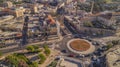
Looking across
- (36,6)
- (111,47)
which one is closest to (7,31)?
(36,6)

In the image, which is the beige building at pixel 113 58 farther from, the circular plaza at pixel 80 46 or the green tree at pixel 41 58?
the green tree at pixel 41 58

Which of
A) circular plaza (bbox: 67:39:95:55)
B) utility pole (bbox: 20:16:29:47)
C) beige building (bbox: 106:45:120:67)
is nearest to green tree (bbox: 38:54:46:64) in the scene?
circular plaza (bbox: 67:39:95:55)

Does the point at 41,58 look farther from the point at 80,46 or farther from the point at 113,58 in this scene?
the point at 113,58

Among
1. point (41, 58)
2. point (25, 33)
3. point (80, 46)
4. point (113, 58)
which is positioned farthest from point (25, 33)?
point (113, 58)

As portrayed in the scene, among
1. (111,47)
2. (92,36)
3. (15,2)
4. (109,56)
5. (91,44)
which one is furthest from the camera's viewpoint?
(15,2)

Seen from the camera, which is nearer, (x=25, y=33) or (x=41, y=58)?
(x=41, y=58)

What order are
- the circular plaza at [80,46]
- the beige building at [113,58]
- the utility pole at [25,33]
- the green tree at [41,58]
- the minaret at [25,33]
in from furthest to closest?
the minaret at [25,33], the utility pole at [25,33], the circular plaza at [80,46], the green tree at [41,58], the beige building at [113,58]

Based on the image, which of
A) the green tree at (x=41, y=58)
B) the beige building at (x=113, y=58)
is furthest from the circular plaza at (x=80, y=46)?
the green tree at (x=41, y=58)

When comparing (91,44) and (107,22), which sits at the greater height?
(107,22)

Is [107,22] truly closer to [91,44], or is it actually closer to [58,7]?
[91,44]
